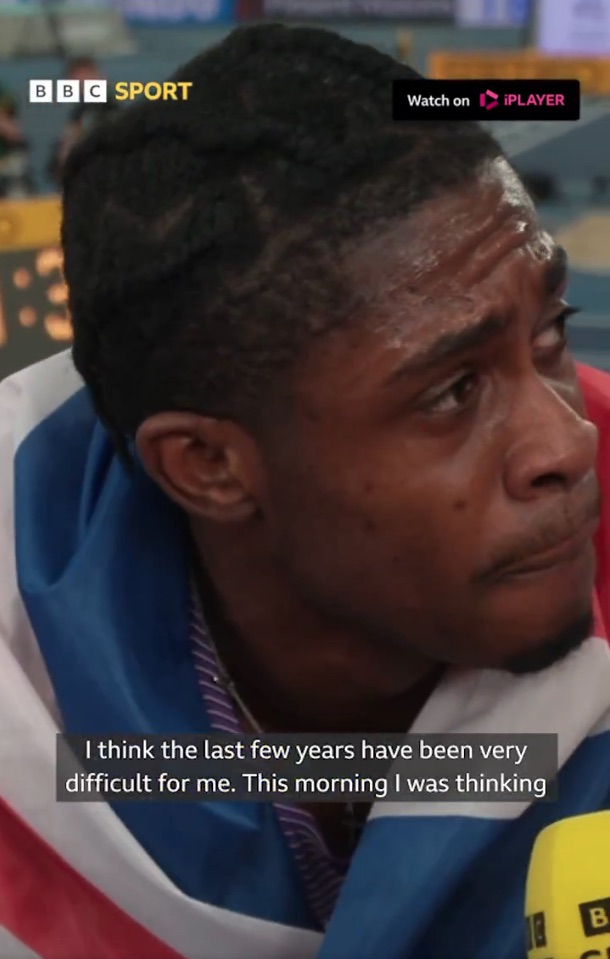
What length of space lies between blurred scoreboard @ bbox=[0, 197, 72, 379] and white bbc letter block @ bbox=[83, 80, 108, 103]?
0.74ft

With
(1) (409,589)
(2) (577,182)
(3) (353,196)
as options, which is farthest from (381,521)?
(2) (577,182)

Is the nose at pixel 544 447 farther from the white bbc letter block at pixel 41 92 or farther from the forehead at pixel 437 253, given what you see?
the white bbc letter block at pixel 41 92

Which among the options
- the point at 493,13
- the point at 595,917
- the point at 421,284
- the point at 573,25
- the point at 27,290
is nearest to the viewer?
the point at 595,917

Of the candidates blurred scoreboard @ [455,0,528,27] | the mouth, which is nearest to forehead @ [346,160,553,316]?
the mouth

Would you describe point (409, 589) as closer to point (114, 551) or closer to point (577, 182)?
point (114, 551)

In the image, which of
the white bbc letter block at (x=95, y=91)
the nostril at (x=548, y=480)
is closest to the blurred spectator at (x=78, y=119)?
the white bbc letter block at (x=95, y=91)

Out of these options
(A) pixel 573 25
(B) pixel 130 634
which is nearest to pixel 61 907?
(B) pixel 130 634

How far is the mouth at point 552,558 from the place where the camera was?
54cm

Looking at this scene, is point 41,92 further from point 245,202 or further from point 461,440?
point 461,440

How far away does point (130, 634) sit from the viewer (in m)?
0.62

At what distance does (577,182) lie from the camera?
1.09 m

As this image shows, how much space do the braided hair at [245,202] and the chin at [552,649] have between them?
0.15 meters

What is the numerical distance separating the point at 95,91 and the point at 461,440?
0.25 m
